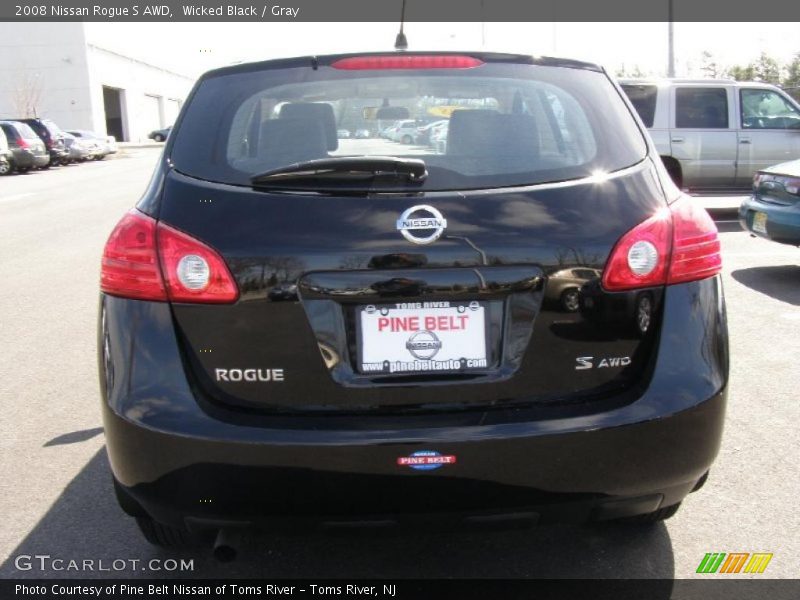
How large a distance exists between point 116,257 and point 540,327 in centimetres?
126

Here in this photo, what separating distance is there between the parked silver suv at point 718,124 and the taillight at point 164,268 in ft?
36.2

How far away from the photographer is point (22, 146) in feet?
96.2

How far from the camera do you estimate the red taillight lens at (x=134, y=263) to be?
2479 millimetres

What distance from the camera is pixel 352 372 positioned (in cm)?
242

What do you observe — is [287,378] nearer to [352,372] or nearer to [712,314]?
[352,372]

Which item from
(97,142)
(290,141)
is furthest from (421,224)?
(97,142)

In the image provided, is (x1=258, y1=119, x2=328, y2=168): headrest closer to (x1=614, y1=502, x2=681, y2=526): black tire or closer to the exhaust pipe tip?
the exhaust pipe tip

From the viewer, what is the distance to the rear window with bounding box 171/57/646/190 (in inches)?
102

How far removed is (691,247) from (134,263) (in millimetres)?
1646

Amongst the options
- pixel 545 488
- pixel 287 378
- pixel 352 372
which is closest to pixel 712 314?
pixel 545 488

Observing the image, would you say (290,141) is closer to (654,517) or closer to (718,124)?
(654,517)

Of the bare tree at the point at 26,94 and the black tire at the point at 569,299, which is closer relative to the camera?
the black tire at the point at 569,299

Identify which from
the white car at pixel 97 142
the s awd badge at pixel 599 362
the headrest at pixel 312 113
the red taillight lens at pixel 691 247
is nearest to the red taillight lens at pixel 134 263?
the headrest at pixel 312 113

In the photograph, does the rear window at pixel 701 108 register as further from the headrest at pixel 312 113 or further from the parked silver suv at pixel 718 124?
the headrest at pixel 312 113
